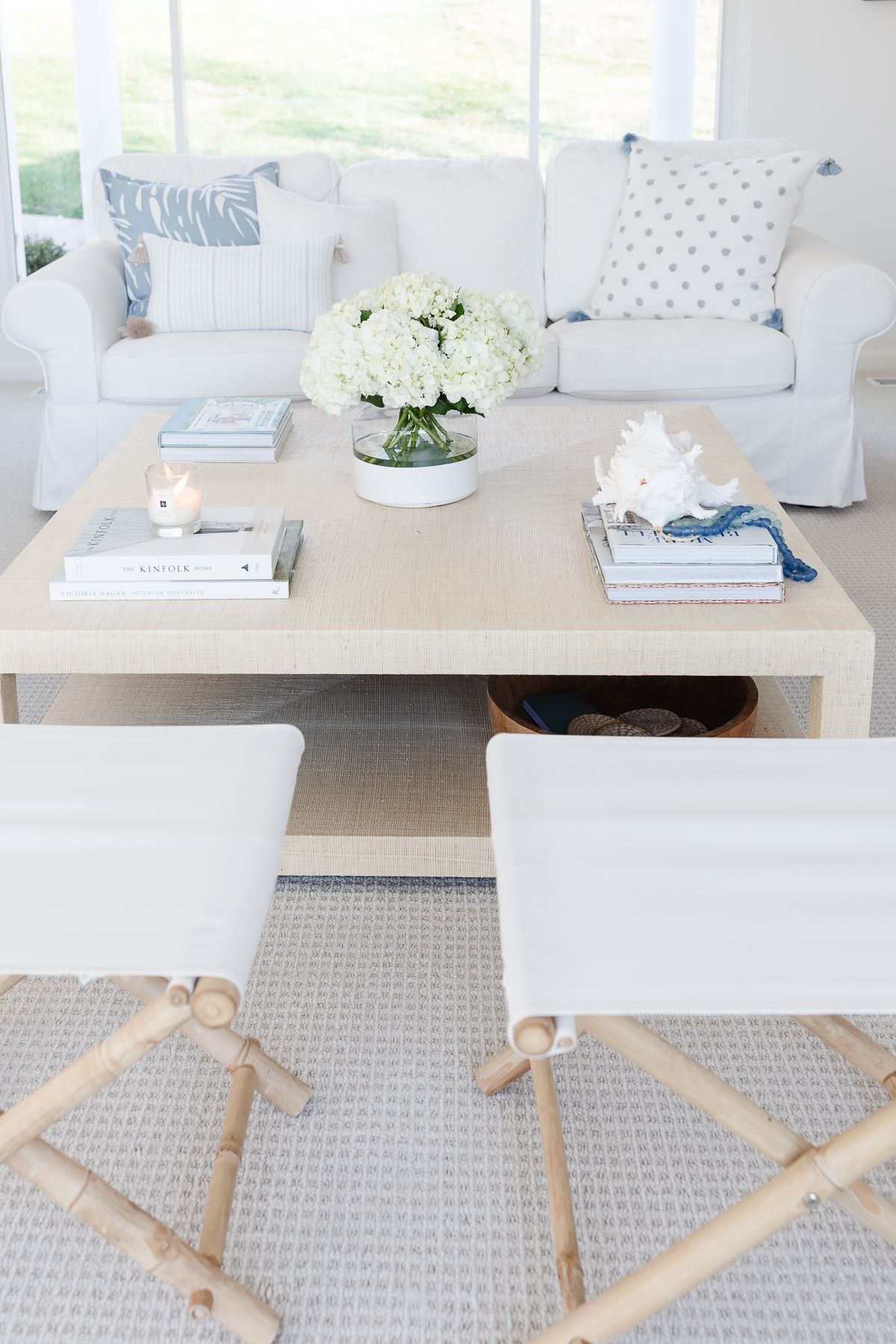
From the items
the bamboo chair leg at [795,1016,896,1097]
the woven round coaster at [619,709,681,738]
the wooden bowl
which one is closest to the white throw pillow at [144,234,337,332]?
the wooden bowl

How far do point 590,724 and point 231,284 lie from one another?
194 centimetres

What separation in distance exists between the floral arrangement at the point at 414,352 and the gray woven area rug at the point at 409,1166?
29.6 inches

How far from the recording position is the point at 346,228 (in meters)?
3.42

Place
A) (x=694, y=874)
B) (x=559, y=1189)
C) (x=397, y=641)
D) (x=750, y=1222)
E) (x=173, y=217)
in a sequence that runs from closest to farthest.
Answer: (x=750, y=1222) → (x=694, y=874) → (x=559, y=1189) → (x=397, y=641) → (x=173, y=217)

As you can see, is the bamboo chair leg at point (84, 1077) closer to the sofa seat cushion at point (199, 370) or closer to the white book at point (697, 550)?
the white book at point (697, 550)

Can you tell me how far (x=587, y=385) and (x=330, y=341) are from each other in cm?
152

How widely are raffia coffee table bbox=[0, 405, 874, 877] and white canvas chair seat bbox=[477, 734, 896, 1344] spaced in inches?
12.8

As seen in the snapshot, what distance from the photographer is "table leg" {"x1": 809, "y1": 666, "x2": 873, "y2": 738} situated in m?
1.57

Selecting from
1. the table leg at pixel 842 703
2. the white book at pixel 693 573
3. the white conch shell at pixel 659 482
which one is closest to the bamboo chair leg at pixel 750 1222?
the table leg at pixel 842 703

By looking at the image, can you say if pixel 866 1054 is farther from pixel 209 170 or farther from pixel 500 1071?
pixel 209 170

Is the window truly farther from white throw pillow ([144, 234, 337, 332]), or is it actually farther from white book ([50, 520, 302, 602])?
white book ([50, 520, 302, 602])

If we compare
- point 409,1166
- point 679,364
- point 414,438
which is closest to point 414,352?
point 414,438

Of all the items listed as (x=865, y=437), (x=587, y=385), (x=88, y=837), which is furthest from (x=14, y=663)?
(x=865, y=437)

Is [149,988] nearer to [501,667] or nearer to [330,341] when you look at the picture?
[501,667]
